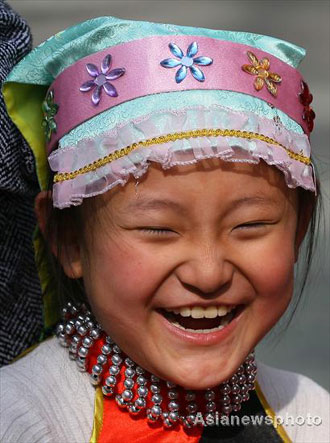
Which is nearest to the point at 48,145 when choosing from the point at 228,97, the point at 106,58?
the point at 106,58

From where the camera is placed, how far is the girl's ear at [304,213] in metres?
1.86

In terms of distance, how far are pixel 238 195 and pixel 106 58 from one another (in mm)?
323

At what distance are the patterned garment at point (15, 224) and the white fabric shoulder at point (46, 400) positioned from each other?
0.11 m

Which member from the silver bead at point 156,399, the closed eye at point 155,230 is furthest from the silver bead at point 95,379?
the closed eye at point 155,230

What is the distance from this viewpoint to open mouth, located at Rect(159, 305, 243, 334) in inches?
67.9

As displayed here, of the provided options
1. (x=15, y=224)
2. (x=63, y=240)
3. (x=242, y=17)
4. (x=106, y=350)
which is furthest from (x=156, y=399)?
(x=242, y=17)

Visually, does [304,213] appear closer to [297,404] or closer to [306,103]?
[306,103]

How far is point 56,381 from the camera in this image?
72.7 inches

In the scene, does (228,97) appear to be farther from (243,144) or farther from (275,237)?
(275,237)

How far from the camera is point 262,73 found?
5.77 ft

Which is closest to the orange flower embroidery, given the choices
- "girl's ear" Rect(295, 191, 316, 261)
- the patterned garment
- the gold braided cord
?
the gold braided cord

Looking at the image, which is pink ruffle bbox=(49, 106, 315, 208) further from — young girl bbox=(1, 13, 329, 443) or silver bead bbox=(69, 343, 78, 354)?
silver bead bbox=(69, 343, 78, 354)

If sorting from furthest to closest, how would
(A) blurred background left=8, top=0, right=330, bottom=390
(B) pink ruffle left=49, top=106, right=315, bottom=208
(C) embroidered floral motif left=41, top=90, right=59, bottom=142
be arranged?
(A) blurred background left=8, top=0, right=330, bottom=390 → (C) embroidered floral motif left=41, top=90, right=59, bottom=142 → (B) pink ruffle left=49, top=106, right=315, bottom=208

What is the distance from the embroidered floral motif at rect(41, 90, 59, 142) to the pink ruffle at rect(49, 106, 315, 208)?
0.10 meters
